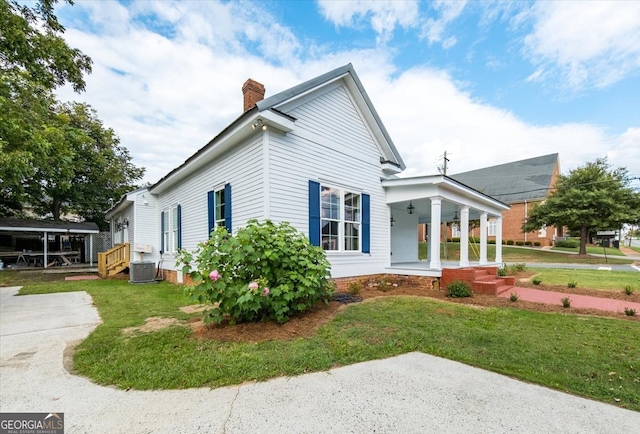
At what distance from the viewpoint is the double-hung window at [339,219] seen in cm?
770

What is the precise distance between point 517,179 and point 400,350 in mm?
40616

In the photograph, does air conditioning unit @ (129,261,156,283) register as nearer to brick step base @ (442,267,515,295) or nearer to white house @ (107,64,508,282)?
white house @ (107,64,508,282)

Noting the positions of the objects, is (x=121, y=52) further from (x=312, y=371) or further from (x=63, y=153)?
(x=312, y=371)

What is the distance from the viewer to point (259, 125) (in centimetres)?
631

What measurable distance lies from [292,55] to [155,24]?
437cm

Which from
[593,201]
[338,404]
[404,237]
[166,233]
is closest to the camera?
[338,404]

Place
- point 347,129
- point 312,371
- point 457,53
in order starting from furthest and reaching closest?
point 457,53 < point 347,129 < point 312,371

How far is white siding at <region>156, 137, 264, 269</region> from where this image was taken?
671cm

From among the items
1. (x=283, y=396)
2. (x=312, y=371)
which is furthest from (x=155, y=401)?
(x=312, y=371)

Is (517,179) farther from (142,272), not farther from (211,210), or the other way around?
(142,272)

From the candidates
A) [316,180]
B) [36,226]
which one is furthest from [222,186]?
[36,226]

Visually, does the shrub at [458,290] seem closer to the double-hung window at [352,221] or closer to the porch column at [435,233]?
the porch column at [435,233]

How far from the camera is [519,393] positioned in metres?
2.71

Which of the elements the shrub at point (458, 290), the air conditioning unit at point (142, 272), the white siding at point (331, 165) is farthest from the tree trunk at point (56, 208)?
the shrub at point (458, 290)
